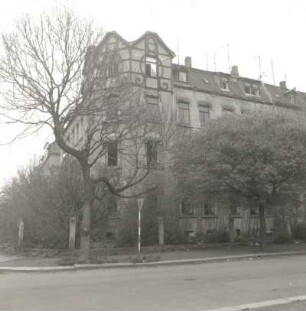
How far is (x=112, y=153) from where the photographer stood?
25641 millimetres

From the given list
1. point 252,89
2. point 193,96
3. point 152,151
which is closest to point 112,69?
point 152,151

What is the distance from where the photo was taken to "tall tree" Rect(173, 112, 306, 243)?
79.7ft

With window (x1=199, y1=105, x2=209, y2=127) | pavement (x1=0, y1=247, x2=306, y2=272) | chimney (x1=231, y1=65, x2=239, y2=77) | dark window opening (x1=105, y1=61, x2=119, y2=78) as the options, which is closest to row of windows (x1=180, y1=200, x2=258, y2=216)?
pavement (x1=0, y1=247, x2=306, y2=272)

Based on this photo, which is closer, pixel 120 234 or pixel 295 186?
pixel 295 186

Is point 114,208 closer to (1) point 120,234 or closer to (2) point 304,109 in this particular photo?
(1) point 120,234

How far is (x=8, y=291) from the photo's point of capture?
11914 millimetres

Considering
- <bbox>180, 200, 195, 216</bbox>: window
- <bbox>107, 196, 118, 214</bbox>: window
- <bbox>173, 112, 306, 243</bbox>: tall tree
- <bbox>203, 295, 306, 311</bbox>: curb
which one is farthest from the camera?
<bbox>180, 200, 195, 216</bbox>: window

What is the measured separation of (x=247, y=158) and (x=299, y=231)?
13204 mm

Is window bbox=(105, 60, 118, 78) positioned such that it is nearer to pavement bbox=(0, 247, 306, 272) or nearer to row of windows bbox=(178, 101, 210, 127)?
pavement bbox=(0, 247, 306, 272)

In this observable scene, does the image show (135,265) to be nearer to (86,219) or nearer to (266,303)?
(86,219)

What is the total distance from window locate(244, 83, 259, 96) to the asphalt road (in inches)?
1157

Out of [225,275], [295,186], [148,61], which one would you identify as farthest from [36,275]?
[148,61]

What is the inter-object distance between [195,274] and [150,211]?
13.9m

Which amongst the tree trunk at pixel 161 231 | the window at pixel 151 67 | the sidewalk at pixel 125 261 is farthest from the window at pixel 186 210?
the window at pixel 151 67
